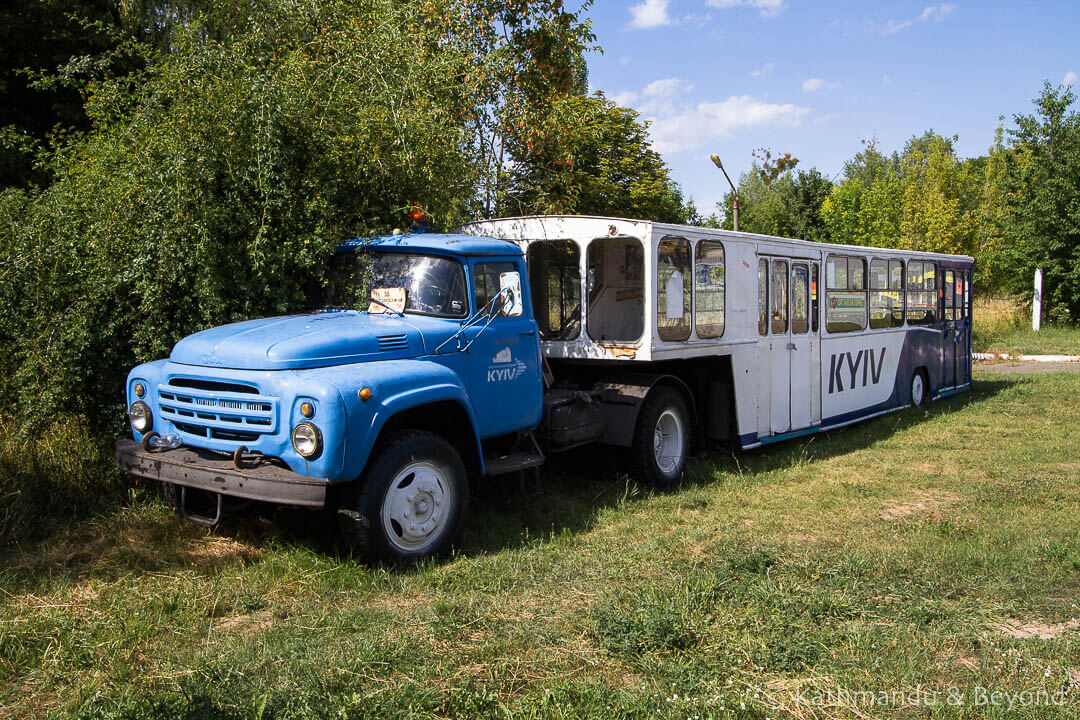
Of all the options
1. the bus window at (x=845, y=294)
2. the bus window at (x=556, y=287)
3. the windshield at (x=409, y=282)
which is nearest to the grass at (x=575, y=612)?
the windshield at (x=409, y=282)

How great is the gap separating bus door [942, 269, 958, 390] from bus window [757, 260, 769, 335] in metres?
5.95

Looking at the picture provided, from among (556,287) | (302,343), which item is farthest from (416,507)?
(556,287)

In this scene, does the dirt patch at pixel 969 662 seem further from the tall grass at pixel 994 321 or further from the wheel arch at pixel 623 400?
the tall grass at pixel 994 321

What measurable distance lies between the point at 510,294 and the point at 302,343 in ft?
5.76

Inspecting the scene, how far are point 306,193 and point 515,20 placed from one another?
18.9ft

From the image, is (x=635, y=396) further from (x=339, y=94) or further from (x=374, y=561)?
(x=339, y=94)

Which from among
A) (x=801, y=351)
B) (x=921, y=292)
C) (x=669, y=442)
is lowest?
(x=669, y=442)

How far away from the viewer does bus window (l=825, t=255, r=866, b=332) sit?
10539 millimetres

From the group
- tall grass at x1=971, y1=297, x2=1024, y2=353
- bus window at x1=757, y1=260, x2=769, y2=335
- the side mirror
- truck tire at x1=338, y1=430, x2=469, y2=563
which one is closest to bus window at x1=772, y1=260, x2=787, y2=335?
bus window at x1=757, y1=260, x2=769, y2=335

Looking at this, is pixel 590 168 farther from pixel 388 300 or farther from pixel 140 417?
pixel 140 417

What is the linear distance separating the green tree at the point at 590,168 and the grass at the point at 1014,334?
9.91 meters

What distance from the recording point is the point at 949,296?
13.8m

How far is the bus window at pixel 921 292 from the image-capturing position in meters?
12.6

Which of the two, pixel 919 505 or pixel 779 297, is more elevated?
pixel 779 297
